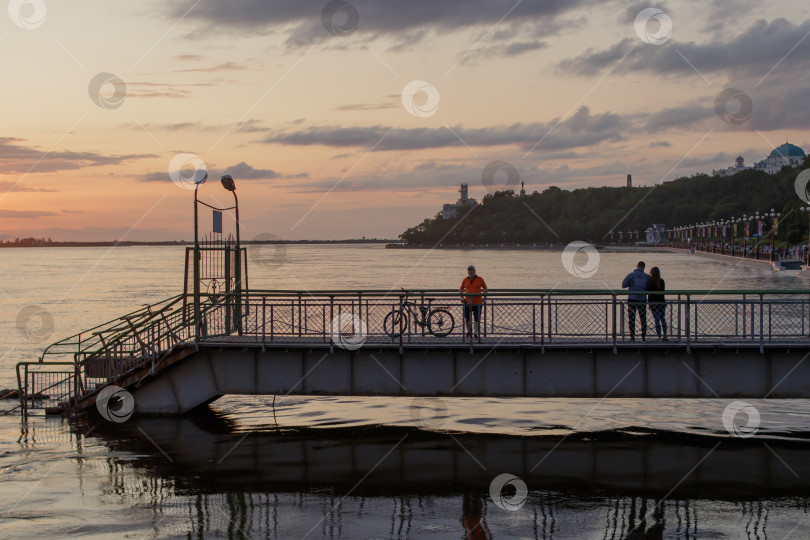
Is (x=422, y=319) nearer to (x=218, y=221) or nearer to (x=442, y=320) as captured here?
(x=442, y=320)

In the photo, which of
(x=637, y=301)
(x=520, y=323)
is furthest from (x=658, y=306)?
(x=520, y=323)

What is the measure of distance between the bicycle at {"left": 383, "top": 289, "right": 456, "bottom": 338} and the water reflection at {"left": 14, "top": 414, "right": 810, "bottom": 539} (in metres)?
2.64

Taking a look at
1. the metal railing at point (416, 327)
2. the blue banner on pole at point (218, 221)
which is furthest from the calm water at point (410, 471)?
the blue banner on pole at point (218, 221)

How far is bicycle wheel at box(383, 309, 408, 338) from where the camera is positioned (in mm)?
21125

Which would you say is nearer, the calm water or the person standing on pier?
the calm water

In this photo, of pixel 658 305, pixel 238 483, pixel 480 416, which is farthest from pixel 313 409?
pixel 658 305

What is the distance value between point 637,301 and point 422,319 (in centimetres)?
520

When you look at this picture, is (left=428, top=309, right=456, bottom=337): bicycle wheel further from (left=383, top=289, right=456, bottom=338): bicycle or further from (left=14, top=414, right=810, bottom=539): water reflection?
(left=14, top=414, right=810, bottom=539): water reflection

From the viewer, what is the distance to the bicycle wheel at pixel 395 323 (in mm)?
21125

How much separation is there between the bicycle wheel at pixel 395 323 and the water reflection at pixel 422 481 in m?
2.61

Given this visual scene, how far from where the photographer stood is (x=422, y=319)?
21.8 meters

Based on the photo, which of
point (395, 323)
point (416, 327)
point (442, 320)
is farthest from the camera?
point (442, 320)

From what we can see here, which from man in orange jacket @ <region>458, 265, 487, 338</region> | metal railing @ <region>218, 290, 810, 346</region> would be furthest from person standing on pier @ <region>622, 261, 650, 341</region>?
man in orange jacket @ <region>458, 265, 487, 338</region>

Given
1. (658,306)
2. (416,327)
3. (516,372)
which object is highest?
(658,306)
